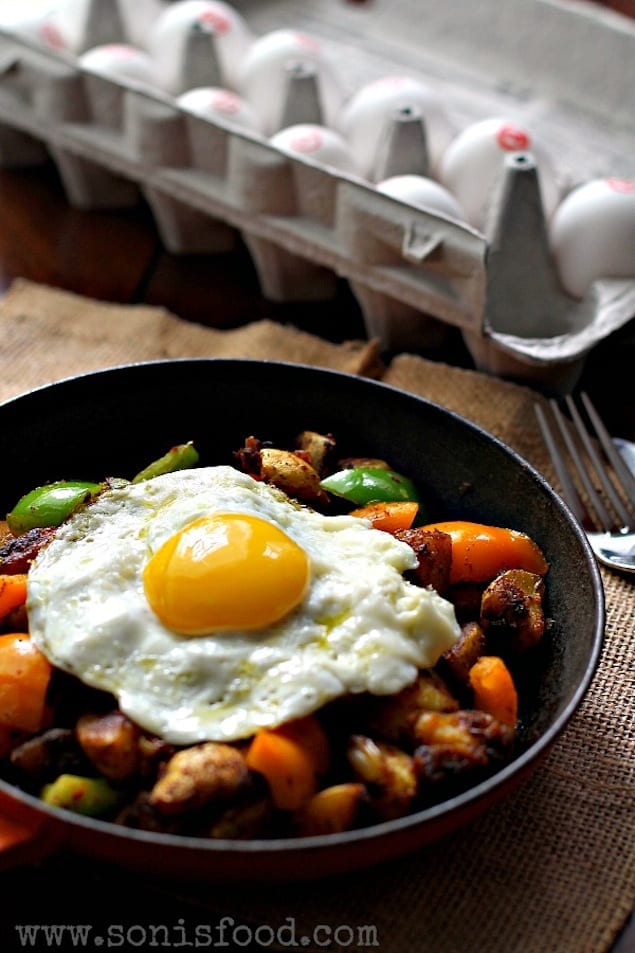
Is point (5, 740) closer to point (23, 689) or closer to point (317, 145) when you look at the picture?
point (23, 689)

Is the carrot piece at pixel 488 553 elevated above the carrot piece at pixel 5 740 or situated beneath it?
elevated above

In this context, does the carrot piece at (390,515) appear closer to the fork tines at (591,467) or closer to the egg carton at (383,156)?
the fork tines at (591,467)

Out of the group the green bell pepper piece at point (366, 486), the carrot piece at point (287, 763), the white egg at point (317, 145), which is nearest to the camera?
the carrot piece at point (287, 763)

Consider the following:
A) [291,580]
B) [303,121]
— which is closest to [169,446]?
[291,580]

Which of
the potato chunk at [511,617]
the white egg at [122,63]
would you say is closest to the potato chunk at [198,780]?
the potato chunk at [511,617]

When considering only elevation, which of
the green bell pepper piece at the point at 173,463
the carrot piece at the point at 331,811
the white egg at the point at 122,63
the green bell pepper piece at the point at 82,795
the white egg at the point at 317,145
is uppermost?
the white egg at the point at 317,145
